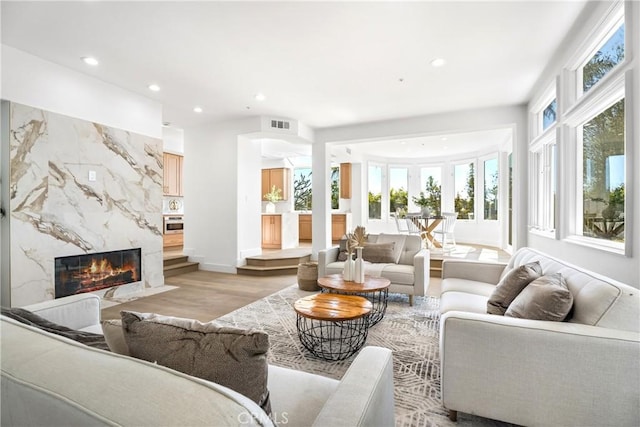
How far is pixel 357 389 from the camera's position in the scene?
3.19 feet

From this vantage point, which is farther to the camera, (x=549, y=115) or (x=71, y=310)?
(x=549, y=115)

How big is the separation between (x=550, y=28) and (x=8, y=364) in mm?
4132

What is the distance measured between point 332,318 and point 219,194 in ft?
14.2

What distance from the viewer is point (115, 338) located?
1022mm

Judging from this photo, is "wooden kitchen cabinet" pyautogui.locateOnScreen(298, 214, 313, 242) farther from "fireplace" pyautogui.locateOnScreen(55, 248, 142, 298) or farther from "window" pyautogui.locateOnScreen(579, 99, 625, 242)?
"window" pyautogui.locateOnScreen(579, 99, 625, 242)

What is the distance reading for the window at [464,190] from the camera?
8.83 m

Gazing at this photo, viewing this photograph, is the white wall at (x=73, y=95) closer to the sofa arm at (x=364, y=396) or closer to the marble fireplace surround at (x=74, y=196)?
the marble fireplace surround at (x=74, y=196)

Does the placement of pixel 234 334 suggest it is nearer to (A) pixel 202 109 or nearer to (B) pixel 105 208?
(B) pixel 105 208

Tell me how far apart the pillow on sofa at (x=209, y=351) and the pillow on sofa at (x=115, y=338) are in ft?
0.36

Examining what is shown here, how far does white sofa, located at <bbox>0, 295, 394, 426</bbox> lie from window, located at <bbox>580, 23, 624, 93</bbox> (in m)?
3.10

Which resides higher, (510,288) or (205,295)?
(510,288)

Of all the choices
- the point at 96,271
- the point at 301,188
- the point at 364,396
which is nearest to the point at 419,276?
the point at 364,396

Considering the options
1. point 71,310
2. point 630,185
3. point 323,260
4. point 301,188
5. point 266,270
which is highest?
point 301,188

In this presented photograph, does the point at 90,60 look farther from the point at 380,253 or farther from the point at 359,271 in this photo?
the point at 380,253
